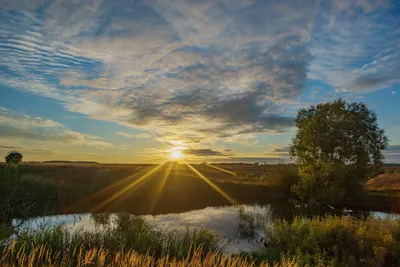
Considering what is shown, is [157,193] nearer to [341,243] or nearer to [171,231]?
[171,231]

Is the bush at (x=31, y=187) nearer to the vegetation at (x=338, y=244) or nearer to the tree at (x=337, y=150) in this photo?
the vegetation at (x=338, y=244)

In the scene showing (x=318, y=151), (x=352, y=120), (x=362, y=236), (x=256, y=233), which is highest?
(x=352, y=120)

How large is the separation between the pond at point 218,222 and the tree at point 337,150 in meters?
3.82

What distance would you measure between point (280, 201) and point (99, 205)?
25773mm

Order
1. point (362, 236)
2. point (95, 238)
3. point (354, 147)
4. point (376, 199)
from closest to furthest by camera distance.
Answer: point (95, 238)
point (362, 236)
point (354, 147)
point (376, 199)

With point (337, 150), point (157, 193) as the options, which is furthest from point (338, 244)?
point (157, 193)

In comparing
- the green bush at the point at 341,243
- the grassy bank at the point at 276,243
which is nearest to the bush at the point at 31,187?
the grassy bank at the point at 276,243

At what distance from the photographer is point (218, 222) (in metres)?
26.2

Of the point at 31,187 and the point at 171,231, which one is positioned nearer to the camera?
the point at 171,231

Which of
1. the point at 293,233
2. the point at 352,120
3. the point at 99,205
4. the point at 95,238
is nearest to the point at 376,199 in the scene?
the point at 352,120

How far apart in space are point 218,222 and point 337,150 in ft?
62.5

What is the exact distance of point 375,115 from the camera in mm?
34812

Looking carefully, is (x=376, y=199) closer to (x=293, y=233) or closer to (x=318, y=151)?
(x=318, y=151)

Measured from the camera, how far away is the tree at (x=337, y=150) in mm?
34000
